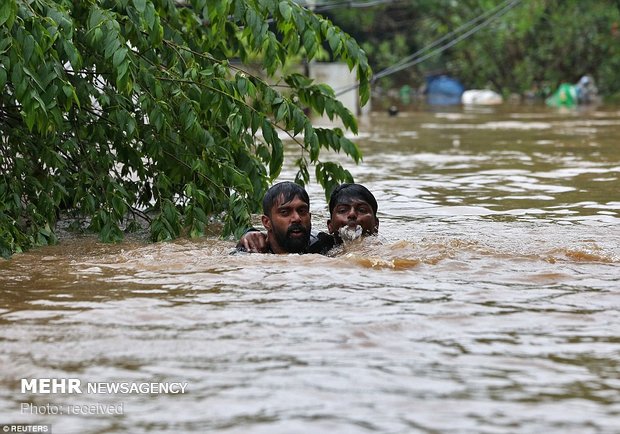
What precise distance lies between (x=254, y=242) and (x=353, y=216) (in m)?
0.68

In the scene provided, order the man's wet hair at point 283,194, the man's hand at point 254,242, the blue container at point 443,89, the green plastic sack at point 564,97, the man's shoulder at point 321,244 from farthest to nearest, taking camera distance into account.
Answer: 1. the blue container at point 443,89
2. the green plastic sack at point 564,97
3. the man's shoulder at point 321,244
4. the man's wet hair at point 283,194
5. the man's hand at point 254,242

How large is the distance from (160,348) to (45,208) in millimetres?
3181

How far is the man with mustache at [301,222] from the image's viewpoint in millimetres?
7762

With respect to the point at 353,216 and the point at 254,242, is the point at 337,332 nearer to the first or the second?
the point at 254,242

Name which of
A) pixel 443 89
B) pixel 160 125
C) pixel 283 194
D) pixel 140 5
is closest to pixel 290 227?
pixel 283 194

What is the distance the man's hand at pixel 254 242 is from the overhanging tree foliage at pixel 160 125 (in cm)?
41

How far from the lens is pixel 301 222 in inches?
306

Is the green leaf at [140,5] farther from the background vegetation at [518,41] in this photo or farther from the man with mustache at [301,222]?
the background vegetation at [518,41]

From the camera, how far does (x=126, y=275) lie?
679cm

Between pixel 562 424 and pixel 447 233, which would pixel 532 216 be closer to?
pixel 447 233

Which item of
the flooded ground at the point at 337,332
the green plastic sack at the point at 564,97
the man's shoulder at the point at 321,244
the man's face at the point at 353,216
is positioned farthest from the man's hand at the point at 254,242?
the green plastic sack at the point at 564,97

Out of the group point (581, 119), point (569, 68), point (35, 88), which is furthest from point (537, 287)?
point (569, 68)

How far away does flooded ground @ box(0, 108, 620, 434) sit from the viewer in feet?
13.7

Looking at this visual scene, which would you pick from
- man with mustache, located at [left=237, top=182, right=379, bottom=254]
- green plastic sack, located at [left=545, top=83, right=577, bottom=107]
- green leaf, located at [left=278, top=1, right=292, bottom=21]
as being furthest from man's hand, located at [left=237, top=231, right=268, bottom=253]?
green plastic sack, located at [left=545, top=83, right=577, bottom=107]
